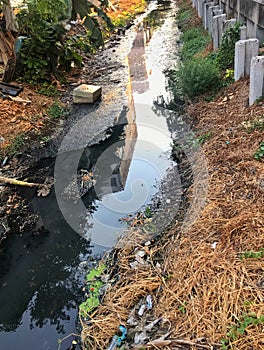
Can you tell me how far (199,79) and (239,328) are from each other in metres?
5.01

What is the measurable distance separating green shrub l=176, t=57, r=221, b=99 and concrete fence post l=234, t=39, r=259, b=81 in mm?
511

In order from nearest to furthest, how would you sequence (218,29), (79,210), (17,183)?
1. (79,210)
2. (17,183)
3. (218,29)

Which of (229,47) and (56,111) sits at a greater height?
(229,47)

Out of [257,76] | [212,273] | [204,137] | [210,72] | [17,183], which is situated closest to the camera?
[212,273]

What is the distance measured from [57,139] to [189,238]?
4186 millimetres

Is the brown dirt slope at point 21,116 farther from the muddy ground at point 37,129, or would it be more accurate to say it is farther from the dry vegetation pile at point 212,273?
the dry vegetation pile at point 212,273

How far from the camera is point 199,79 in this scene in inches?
257

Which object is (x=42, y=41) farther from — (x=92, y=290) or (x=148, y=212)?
(x=92, y=290)

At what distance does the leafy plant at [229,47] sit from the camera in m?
7.01

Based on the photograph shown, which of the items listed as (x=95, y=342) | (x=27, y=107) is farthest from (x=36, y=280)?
(x=27, y=107)

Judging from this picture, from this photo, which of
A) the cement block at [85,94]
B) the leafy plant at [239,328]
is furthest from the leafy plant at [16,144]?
the leafy plant at [239,328]

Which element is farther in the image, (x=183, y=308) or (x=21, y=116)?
(x=21, y=116)

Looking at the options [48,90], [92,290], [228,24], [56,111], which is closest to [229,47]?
[228,24]

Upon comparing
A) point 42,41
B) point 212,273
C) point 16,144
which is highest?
point 42,41
